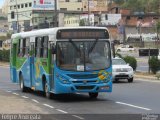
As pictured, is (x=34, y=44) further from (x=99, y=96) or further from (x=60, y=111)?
(x=60, y=111)

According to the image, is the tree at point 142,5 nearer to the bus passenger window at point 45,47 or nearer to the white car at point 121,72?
the white car at point 121,72

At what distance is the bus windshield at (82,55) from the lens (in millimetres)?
20172

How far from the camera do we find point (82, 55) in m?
20.3

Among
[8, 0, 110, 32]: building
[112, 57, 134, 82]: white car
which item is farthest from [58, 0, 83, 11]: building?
[112, 57, 134, 82]: white car

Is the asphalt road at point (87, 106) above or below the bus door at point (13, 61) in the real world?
below

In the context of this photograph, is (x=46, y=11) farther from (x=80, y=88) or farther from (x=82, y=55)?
(x=80, y=88)

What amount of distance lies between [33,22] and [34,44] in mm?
133940

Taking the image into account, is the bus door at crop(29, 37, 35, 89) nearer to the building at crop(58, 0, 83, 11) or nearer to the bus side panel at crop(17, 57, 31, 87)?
the bus side panel at crop(17, 57, 31, 87)

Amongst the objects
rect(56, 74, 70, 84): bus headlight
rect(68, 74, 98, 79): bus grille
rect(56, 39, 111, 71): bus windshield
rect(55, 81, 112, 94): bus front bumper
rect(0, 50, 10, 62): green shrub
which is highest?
rect(56, 39, 111, 71): bus windshield

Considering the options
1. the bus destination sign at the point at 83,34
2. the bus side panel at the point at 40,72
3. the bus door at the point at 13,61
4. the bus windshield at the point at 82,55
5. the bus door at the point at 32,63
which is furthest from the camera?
the bus door at the point at 13,61

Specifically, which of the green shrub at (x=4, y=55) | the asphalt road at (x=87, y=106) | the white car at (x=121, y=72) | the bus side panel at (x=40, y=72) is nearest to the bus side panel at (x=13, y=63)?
the bus side panel at (x=40, y=72)

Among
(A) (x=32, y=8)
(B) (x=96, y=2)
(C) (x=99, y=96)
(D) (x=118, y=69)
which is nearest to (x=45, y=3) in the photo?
(A) (x=32, y=8)

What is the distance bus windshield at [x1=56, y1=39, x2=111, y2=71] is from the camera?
20.2 m

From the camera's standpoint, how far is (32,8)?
163 m
